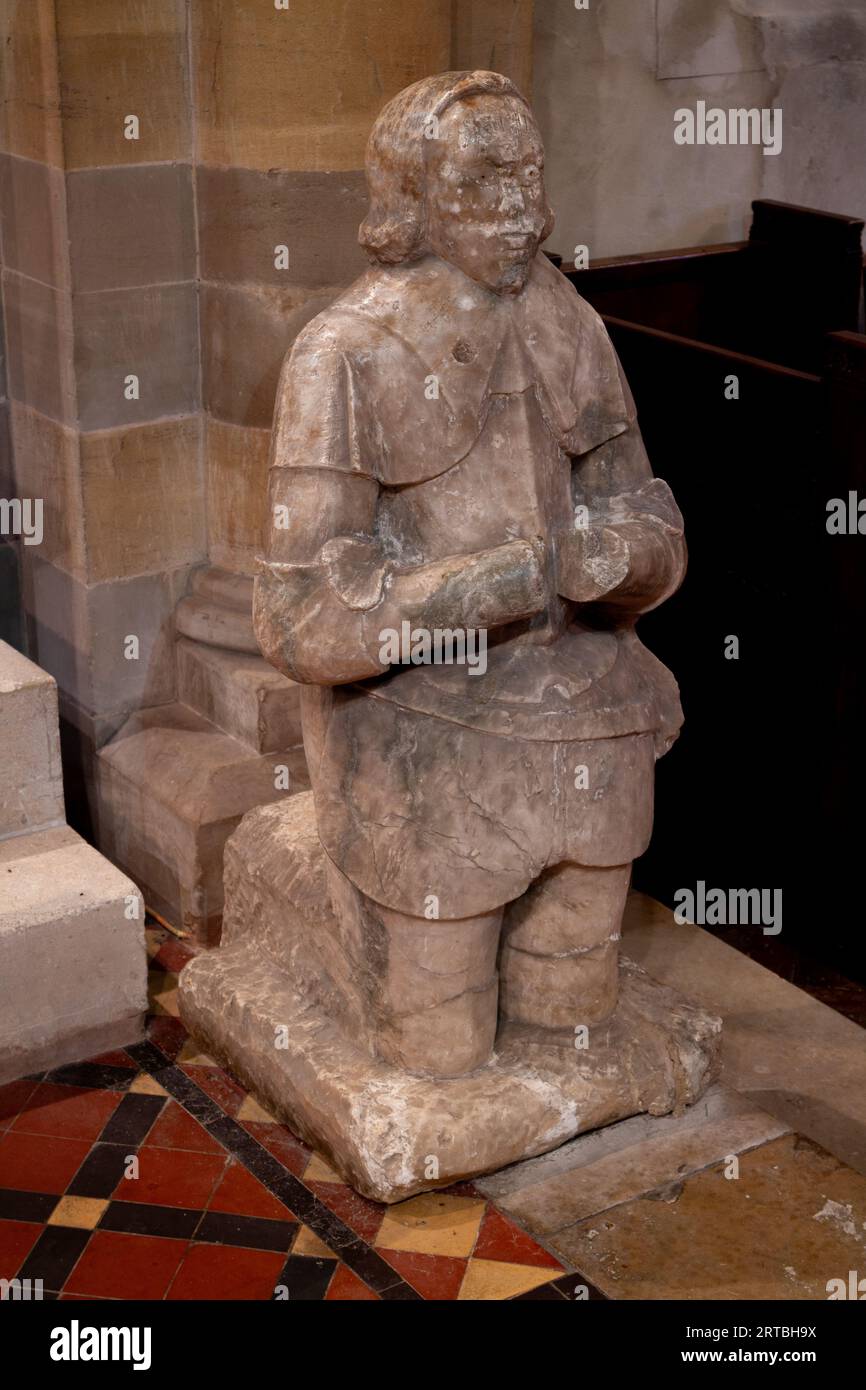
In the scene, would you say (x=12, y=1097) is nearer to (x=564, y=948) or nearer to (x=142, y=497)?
(x=564, y=948)

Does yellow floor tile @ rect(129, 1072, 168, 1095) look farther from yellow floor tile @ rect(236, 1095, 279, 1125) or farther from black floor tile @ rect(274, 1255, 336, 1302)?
black floor tile @ rect(274, 1255, 336, 1302)

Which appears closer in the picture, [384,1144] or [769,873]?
[384,1144]

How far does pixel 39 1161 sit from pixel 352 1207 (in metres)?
0.70

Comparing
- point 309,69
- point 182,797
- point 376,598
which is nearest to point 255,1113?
point 182,797

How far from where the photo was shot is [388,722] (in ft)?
12.0

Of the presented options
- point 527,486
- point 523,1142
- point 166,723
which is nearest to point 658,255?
point 166,723

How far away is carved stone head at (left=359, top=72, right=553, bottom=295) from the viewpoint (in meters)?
3.37

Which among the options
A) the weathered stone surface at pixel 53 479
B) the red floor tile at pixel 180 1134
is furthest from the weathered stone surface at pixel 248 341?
the red floor tile at pixel 180 1134

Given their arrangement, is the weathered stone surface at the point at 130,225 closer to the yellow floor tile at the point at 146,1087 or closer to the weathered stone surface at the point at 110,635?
the weathered stone surface at the point at 110,635

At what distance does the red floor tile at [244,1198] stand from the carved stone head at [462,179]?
1.87 metres

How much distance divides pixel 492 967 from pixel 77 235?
215 cm

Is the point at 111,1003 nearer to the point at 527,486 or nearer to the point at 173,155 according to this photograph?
the point at 527,486

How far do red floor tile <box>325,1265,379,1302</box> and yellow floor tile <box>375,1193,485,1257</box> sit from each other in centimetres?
12

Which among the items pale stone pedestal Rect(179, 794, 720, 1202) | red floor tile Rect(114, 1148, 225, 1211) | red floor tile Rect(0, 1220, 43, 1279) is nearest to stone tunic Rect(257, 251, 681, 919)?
pale stone pedestal Rect(179, 794, 720, 1202)
